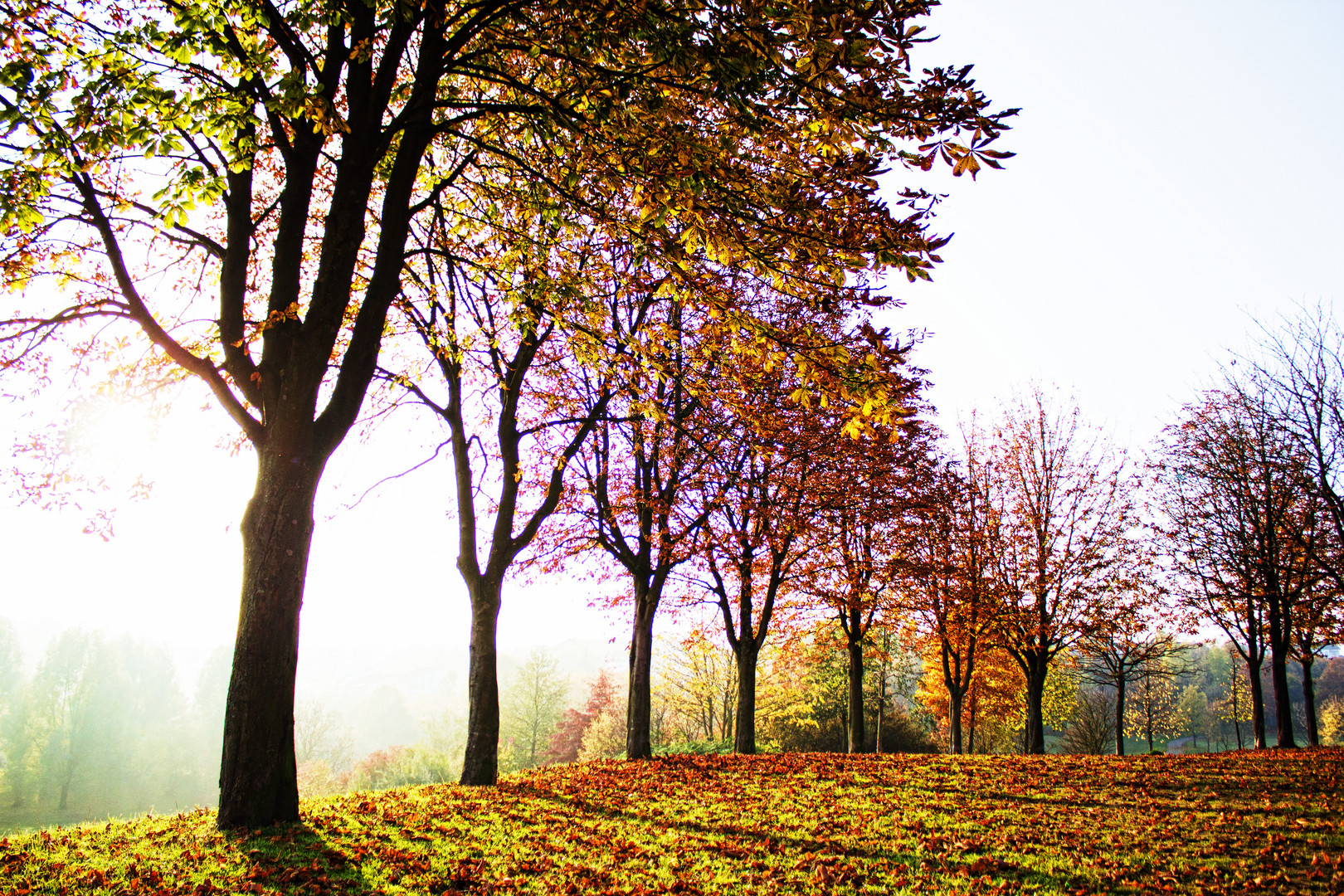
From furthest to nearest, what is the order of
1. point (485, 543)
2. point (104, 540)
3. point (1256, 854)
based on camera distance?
point (485, 543) → point (104, 540) → point (1256, 854)

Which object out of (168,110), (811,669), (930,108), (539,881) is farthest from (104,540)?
(811,669)

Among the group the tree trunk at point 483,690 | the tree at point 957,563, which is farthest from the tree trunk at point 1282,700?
the tree trunk at point 483,690

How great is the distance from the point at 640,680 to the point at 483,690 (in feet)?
14.2

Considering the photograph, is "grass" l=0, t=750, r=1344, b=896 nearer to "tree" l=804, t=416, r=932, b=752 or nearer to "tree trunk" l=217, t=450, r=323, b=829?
"tree trunk" l=217, t=450, r=323, b=829

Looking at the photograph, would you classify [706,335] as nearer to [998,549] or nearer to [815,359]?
[815,359]

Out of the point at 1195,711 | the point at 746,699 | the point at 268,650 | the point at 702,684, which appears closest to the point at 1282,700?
the point at 746,699

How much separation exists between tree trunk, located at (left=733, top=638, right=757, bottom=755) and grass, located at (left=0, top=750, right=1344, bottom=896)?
623 cm

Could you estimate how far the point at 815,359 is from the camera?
4.94 meters

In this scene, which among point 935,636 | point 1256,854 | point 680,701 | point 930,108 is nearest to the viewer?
point 930,108

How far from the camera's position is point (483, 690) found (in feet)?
37.1

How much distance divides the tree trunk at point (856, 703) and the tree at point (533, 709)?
35779 millimetres

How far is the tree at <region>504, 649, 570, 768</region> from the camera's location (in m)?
49.7

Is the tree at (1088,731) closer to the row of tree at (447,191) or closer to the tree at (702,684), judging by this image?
the tree at (702,684)

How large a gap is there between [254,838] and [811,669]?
29.3m
